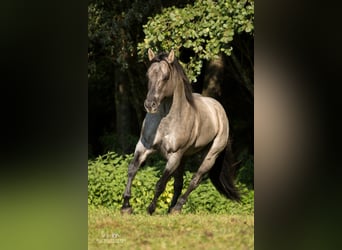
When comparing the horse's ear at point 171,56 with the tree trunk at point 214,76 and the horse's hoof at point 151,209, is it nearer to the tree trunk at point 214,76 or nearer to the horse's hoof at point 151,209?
the tree trunk at point 214,76

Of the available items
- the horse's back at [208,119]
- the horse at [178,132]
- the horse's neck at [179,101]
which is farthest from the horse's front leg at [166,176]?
the horse's neck at [179,101]

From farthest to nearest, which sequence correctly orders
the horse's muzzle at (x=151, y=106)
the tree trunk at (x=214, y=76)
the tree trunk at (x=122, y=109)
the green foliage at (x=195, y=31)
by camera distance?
the tree trunk at (x=122, y=109) < the tree trunk at (x=214, y=76) < the green foliage at (x=195, y=31) < the horse's muzzle at (x=151, y=106)

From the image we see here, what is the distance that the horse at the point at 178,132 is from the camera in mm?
6926

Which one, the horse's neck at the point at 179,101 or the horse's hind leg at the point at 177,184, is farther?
the horse's hind leg at the point at 177,184

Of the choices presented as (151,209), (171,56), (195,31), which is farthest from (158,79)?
(151,209)

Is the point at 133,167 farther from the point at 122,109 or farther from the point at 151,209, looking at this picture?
the point at 122,109

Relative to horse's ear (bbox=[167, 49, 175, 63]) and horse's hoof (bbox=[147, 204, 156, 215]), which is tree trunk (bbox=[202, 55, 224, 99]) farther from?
horse's hoof (bbox=[147, 204, 156, 215])

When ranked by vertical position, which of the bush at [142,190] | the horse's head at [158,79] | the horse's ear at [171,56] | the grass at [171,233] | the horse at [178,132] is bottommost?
the grass at [171,233]

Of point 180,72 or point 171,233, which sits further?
point 180,72

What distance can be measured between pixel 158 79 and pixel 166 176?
1.03 meters

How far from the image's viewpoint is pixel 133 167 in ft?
23.3
